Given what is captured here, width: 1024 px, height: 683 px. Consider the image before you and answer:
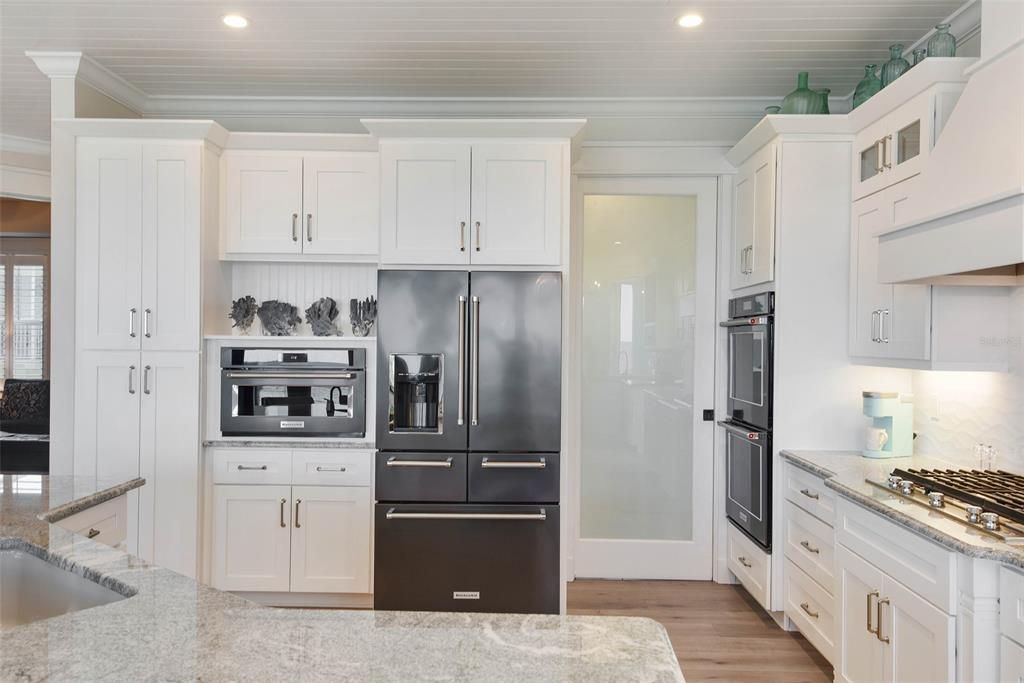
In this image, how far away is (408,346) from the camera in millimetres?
3264

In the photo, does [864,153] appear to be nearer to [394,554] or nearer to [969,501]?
[969,501]

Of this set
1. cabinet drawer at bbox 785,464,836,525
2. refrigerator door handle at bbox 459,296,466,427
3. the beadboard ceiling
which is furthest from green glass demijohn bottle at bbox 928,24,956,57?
refrigerator door handle at bbox 459,296,466,427

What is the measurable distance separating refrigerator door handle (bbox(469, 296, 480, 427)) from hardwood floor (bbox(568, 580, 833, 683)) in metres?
1.18

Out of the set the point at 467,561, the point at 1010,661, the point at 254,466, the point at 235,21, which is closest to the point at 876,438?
the point at 1010,661

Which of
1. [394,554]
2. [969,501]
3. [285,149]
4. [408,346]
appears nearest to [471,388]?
[408,346]

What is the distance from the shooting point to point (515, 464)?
128 inches

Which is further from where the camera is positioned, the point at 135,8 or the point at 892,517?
the point at 135,8

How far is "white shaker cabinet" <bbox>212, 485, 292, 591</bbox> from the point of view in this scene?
355 centimetres

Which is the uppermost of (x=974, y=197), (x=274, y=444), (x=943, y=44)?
(x=943, y=44)

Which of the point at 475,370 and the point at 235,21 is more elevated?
the point at 235,21

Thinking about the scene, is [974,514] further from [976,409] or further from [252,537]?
[252,537]

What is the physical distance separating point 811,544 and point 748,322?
1.13 metres

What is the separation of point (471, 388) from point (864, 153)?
2095mm

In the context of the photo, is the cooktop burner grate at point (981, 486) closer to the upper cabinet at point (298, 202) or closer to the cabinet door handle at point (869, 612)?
the cabinet door handle at point (869, 612)
